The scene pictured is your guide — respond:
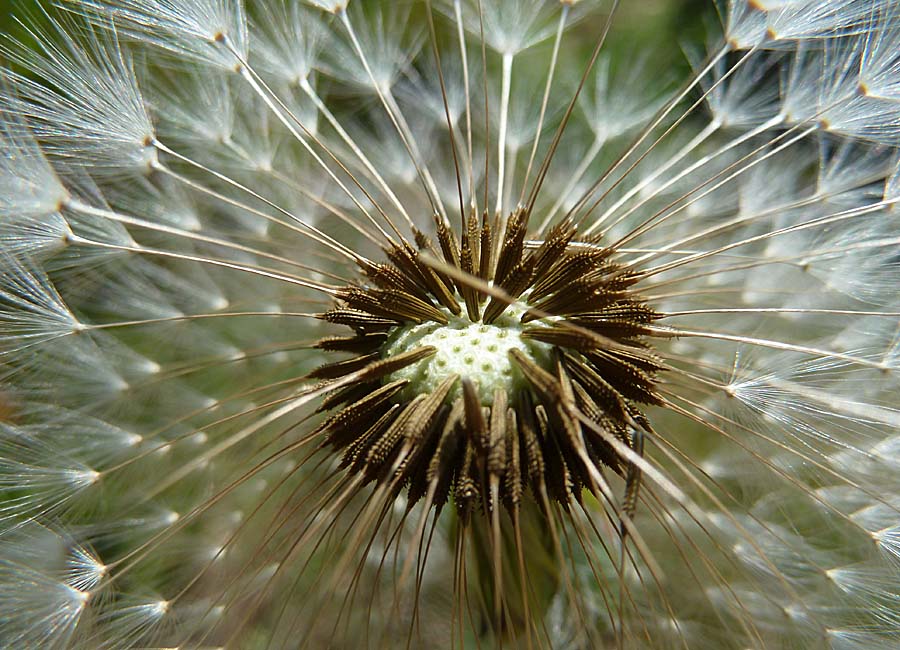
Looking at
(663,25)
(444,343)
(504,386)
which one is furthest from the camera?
(663,25)

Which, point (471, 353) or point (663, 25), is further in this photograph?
point (663, 25)

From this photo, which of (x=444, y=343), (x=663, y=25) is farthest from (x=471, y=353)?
(x=663, y=25)

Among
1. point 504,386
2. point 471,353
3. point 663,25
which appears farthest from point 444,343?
point 663,25

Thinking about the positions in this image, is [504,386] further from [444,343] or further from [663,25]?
[663,25]

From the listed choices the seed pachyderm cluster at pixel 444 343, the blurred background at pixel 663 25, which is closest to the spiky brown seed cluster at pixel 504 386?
the seed pachyderm cluster at pixel 444 343

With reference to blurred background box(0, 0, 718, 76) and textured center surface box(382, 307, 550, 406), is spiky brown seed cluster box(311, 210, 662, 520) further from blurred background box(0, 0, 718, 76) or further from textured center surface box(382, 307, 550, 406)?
blurred background box(0, 0, 718, 76)

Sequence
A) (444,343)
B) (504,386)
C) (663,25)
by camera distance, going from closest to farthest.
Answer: (504,386)
(444,343)
(663,25)

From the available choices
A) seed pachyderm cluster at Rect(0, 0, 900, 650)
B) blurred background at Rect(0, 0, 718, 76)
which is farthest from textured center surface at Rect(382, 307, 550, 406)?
blurred background at Rect(0, 0, 718, 76)

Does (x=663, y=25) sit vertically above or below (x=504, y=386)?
above

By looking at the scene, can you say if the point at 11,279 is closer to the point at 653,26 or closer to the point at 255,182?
the point at 255,182
